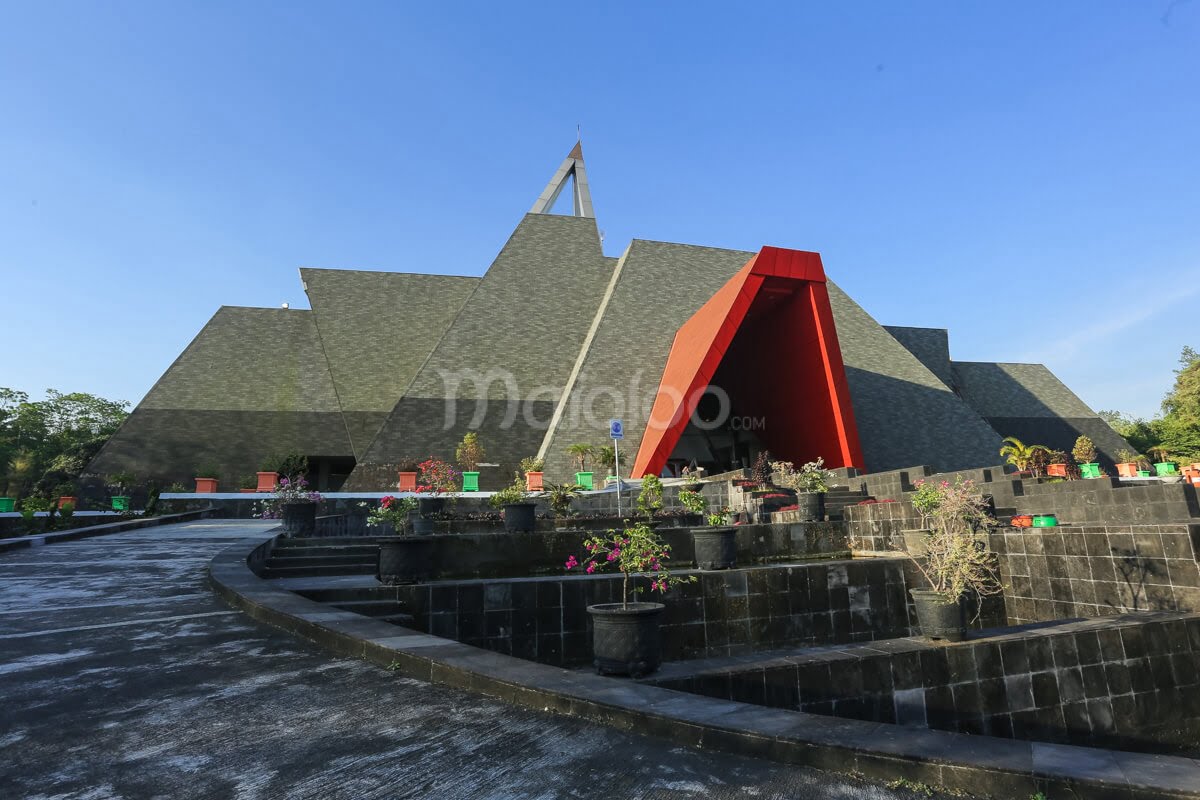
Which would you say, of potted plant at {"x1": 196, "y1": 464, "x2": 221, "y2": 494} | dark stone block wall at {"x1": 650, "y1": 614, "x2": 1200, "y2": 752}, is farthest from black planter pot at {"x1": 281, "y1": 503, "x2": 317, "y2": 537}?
potted plant at {"x1": 196, "y1": 464, "x2": 221, "y2": 494}

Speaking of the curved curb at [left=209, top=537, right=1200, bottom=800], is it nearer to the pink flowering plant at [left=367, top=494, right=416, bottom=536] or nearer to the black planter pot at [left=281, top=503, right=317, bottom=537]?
the pink flowering plant at [left=367, top=494, right=416, bottom=536]

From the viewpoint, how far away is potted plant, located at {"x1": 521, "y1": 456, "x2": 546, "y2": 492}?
2227 centimetres

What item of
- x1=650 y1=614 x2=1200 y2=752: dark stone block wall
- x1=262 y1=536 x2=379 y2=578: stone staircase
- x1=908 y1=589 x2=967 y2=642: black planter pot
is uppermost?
x1=262 y1=536 x2=379 y2=578: stone staircase

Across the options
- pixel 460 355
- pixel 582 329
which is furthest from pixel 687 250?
pixel 460 355

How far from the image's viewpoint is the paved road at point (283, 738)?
254cm

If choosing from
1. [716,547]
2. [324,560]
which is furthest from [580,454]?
[716,547]

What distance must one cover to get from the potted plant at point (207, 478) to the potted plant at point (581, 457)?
50.8ft

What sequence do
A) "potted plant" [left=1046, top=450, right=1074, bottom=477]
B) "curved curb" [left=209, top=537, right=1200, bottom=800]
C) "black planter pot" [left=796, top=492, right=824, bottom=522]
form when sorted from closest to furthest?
"curved curb" [left=209, top=537, right=1200, bottom=800] → "black planter pot" [left=796, top=492, right=824, bottom=522] → "potted plant" [left=1046, top=450, right=1074, bottom=477]

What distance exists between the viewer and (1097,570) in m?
7.88

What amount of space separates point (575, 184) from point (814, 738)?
44.4 metres

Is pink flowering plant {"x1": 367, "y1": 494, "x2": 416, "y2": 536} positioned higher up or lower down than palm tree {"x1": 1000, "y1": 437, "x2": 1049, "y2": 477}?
lower down

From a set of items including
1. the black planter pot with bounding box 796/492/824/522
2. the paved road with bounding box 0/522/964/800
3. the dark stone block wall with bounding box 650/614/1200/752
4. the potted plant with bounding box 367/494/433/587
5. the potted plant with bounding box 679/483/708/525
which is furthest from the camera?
the potted plant with bounding box 679/483/708/525

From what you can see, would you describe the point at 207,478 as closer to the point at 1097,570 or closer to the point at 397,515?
the point at 397,515

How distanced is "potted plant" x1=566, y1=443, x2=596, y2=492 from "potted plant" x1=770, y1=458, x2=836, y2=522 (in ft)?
24.4
